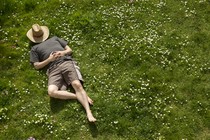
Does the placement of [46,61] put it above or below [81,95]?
above

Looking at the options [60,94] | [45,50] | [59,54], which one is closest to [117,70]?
[59,54]

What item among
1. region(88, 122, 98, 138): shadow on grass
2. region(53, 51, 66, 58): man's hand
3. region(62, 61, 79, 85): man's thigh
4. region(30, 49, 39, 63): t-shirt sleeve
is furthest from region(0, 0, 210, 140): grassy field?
region(53, 51, 66, 58): man's hand

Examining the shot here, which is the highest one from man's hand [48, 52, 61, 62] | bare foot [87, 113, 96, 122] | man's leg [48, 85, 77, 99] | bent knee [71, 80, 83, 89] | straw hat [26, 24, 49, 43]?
straw hat [26, 24, 49, 43]

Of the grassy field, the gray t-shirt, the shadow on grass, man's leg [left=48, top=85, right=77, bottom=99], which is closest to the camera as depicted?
the shadow on grass

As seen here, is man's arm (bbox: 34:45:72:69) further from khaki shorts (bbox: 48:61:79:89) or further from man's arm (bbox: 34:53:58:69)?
khaki shorts (bbox: 48:61:79:89)

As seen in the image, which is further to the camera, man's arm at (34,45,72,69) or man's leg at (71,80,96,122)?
man's arm at (34,45,72,69)

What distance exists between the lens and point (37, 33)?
14.8 metres

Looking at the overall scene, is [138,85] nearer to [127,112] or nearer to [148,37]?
[127,112]

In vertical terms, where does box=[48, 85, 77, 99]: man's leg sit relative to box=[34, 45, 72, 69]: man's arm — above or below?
below

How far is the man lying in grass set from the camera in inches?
520

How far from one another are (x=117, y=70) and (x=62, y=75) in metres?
2.24

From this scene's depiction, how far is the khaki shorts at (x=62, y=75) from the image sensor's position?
13.5 metres

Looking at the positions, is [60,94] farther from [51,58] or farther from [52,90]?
[51,58]

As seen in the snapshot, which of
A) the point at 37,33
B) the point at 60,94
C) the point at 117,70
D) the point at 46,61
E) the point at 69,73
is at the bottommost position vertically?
the point at 60,94
